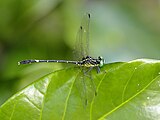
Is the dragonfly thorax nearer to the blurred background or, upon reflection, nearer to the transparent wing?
the transparent wing

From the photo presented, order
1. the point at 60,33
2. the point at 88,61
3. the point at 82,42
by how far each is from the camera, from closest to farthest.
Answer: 1. the point at 88,61
2. the point at 82,42
3. the point at 60,33

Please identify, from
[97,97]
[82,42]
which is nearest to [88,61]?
[82,42]

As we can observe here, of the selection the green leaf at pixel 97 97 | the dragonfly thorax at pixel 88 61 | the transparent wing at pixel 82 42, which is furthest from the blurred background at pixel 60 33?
the green leaf at pixel 97 97

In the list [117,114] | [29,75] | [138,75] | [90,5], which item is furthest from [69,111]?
[90,5]

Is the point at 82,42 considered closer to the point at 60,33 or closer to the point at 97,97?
the point at 60,33

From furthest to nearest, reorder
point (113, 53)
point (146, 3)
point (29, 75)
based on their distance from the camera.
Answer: point (146, 3)
point (113, 53)
point (29, 75)

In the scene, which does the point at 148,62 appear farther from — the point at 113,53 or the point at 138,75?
the point at 113,53
